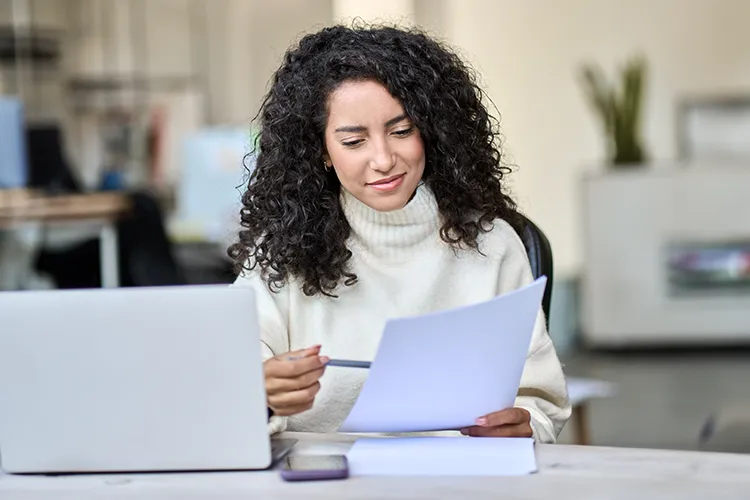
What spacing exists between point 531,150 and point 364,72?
5978 mm

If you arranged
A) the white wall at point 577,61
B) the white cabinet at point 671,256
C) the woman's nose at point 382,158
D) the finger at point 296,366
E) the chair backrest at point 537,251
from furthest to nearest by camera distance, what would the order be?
1. the white wall at point 577,61
2. the white cabinet at point 671,256
3. the chair backrest at point 537,251
4. the woman's nose at point 382,158
5. the finger at point 296,366

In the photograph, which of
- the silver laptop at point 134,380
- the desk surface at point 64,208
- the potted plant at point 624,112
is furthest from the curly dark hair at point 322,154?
the potted plant at point 624,112

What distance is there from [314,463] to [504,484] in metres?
0.19

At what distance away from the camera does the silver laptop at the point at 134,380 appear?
106 centimetres

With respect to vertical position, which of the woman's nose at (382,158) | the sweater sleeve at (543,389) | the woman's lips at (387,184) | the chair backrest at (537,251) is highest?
the woman's nose at (382,158)

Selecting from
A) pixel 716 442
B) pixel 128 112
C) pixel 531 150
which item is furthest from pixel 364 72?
pixel 128 112

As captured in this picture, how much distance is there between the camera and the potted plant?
602cm

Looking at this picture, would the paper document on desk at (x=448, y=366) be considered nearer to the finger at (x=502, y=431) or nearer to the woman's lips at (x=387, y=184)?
the finger at (x=502, y=431)

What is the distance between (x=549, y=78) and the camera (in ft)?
23.7

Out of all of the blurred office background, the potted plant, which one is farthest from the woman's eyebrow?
the potted plant

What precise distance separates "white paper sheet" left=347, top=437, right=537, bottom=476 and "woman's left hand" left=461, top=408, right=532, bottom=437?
21mm

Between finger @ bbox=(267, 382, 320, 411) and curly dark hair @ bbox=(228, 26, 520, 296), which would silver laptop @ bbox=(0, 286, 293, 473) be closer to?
finger @ bbox=(267, 382, 320, 411)

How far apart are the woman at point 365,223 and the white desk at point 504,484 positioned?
288 mm

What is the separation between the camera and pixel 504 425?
1225 mm
